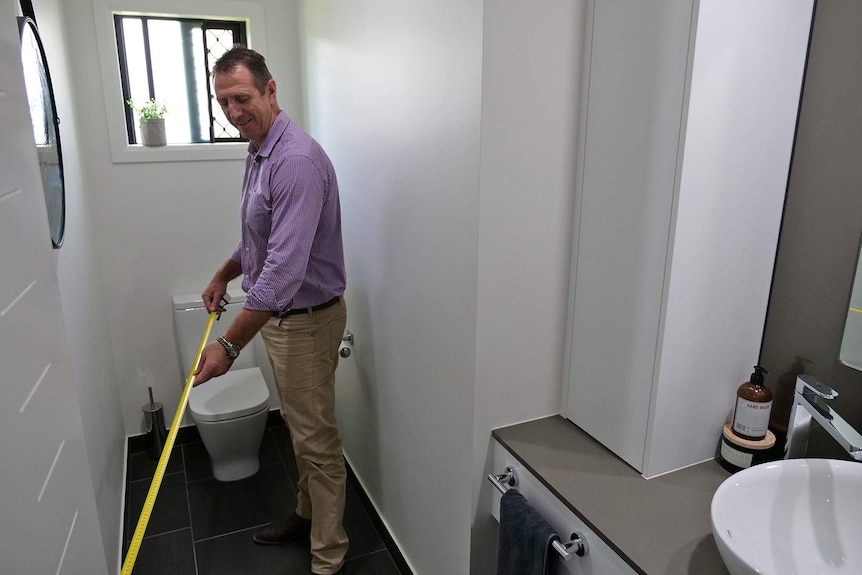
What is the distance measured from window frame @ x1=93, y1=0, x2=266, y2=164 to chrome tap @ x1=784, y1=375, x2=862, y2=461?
8.11 feet

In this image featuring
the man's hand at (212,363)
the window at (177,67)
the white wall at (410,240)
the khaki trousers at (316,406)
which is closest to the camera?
the white wall at (410,240)

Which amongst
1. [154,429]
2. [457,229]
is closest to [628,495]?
[457,229]

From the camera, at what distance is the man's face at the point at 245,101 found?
183cm

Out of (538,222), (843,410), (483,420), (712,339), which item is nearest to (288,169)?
(538,222)

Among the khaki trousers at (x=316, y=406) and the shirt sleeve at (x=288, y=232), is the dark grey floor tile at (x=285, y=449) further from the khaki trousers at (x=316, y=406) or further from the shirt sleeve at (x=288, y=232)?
the shirt sleeve at (x=288, y=232)

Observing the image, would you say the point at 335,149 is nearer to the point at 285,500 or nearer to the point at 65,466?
the point at 285,500

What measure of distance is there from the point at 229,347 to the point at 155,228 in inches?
52.0

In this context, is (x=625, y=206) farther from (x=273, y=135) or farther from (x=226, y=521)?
(x=226, y=521)

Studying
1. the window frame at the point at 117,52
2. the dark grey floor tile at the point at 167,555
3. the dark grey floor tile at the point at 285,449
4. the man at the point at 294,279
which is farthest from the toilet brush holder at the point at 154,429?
the window frame at the point at 117,52

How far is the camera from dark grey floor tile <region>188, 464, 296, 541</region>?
7.95 feet

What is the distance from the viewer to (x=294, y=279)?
5.75ft

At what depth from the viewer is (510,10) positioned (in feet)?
4.22

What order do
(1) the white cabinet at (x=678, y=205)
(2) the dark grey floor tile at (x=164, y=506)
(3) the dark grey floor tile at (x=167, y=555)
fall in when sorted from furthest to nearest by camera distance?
(2) the dark grey floor tile at (x=164, y=506) < (3) the dark grey floor tile at (x=167, y=555) < (1) the white cabinet at (x=678, y=205)

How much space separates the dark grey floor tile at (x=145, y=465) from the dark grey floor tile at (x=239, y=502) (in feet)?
0.66
